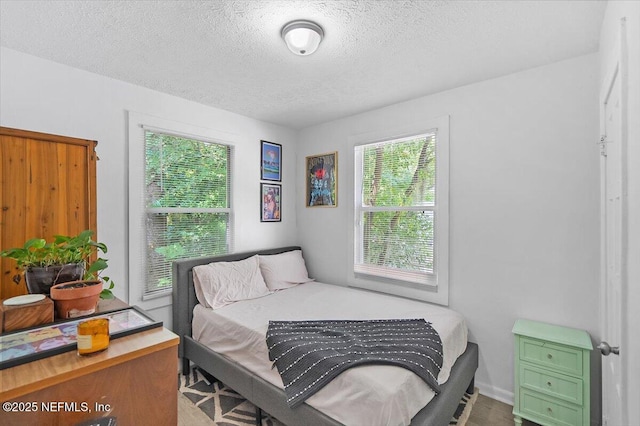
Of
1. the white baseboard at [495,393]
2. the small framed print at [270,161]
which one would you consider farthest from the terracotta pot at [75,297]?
the white baseboard at [495,393]

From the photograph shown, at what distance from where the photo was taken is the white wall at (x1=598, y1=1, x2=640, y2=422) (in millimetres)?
918

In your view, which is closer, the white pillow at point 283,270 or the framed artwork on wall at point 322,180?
the white pillow at point 283,270

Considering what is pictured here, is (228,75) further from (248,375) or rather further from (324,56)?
(248,375)

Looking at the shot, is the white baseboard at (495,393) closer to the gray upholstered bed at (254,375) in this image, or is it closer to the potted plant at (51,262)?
the gray upholstered bed at (254,375)

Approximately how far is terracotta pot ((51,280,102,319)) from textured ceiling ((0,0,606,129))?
146 cm

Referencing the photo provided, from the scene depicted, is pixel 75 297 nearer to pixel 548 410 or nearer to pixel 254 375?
pixel 254 375

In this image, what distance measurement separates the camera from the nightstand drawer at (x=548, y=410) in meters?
1.92

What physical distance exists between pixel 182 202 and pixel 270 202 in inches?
41.6

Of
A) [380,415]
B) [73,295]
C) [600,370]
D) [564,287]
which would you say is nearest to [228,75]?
[73,295]

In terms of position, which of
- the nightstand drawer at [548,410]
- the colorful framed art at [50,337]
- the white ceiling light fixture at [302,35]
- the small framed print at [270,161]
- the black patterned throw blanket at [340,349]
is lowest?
the nightstand drawer at [548,410]

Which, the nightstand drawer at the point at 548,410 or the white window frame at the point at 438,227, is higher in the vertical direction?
the white window frame at the point at 438,227

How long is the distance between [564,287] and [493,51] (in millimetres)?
1738

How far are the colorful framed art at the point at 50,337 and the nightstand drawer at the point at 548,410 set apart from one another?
2.38m

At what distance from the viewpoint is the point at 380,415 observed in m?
1.45
